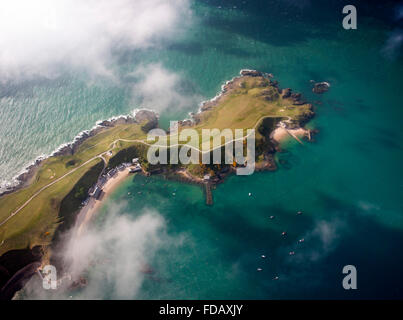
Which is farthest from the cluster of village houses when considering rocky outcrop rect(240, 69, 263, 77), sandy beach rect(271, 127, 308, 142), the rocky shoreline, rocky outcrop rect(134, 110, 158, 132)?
rocky outcrop rect(240, 69, 263, 77)

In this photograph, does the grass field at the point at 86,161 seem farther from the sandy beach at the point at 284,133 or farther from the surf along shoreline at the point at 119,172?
the sandy beach at the point at 284,133

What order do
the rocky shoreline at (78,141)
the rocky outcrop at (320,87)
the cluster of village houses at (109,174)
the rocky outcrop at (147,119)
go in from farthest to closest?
the rocky outcrop at (320,87)
the rocky outcrop at (147,119)
the rocky shoreline at (78,141)
the cluster of village houses at (109,174)

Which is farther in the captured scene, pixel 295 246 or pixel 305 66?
pixel 305 66

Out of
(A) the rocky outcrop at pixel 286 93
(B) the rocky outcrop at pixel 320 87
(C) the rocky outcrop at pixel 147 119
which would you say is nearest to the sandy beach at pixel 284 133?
(A) the rocky outcrop at pixel 286 93

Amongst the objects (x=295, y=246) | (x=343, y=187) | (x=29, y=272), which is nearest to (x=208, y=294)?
(x=295, y=246)

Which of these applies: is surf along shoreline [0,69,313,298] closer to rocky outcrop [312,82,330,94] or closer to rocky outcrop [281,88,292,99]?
rocky outcrop [281,88,292,99]

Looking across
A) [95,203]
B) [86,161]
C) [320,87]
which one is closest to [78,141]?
[86,161]

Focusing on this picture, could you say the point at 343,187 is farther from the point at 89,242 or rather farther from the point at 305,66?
the point at 89,242

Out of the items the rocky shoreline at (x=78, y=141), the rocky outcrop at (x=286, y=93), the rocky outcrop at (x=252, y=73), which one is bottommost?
the rocky shoreline at (x=78, y=141)
